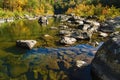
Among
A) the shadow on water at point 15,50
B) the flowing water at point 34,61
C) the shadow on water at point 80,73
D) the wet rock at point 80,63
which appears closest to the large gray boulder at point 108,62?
the shadow on water at point 80,73

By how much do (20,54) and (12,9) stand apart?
86.7m

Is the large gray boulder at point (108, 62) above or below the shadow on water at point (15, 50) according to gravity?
above

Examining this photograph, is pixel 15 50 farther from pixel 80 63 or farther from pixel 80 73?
pixel 80 73

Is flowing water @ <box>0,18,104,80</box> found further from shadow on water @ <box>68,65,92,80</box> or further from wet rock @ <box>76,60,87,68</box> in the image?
wet rock @ <box>76,60,87,68</box>

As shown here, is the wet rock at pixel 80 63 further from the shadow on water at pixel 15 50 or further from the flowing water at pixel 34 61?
the shadow on water at pixel 15 50

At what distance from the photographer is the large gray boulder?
12.2 metres

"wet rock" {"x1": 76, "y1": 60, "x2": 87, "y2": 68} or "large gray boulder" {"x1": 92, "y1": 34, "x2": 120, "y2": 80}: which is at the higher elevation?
"large gray boulder" {"x1": 92, "y1": 34, "x2": 120, "y2": 80}

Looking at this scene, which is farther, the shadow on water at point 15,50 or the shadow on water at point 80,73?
the shadow on water at point 15,50

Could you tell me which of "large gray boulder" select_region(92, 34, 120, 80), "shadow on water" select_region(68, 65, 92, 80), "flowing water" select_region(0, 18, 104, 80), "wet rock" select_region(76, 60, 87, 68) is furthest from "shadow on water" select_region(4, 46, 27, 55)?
"large gray boulder" select_region(92, 34, 120, 80)

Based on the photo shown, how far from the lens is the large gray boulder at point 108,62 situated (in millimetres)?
12188

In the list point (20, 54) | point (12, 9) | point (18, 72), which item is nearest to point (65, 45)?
point (20, 54)

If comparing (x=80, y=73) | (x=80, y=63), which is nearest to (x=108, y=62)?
(x=80, y=73)

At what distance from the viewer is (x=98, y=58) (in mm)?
14148

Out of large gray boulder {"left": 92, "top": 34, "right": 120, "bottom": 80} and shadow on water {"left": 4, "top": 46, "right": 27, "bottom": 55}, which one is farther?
shadow on water {"left": 4, "top": 46, "right": 27, "bottom": 55}
